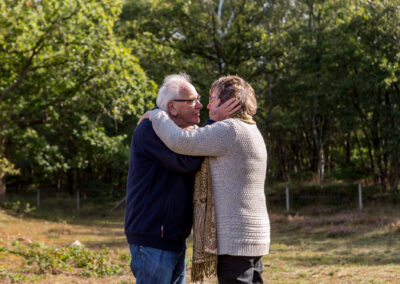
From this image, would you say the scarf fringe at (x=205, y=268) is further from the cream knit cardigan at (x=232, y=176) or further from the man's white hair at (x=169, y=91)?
the man's white hair at (x=169, y=91)

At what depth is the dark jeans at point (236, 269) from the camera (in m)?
2.79

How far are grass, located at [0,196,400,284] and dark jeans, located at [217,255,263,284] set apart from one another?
4168mm

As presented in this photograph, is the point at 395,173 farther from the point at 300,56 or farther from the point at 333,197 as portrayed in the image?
→ the point at 300,56

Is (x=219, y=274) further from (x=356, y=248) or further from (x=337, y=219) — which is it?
(x=337, y=219)

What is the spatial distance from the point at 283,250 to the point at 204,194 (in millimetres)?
8532

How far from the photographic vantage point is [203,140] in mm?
2826

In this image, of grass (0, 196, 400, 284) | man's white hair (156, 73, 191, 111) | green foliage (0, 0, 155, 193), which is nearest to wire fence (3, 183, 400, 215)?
grass (0, 196, 400, 284)

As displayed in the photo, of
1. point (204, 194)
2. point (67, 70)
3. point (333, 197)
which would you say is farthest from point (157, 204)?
point (333, 197)

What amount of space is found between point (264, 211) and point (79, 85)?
11237mm

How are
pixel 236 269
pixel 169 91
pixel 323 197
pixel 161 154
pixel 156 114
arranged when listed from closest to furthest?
pixel 236 269 < pixel 161 154 < pixel 156 114 < pixel 169 91 < pixel 323 197

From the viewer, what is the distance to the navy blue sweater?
2.90 m

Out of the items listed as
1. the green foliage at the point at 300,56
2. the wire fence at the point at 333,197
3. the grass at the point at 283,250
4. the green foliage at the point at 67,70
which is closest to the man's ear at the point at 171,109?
the grass at the point at 283,250

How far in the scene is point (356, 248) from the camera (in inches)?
427

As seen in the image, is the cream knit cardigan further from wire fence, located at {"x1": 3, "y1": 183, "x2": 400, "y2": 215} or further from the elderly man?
wire fence, located at {"x1": 3, "y1": 183, "x2": 400, "y2": 215}
